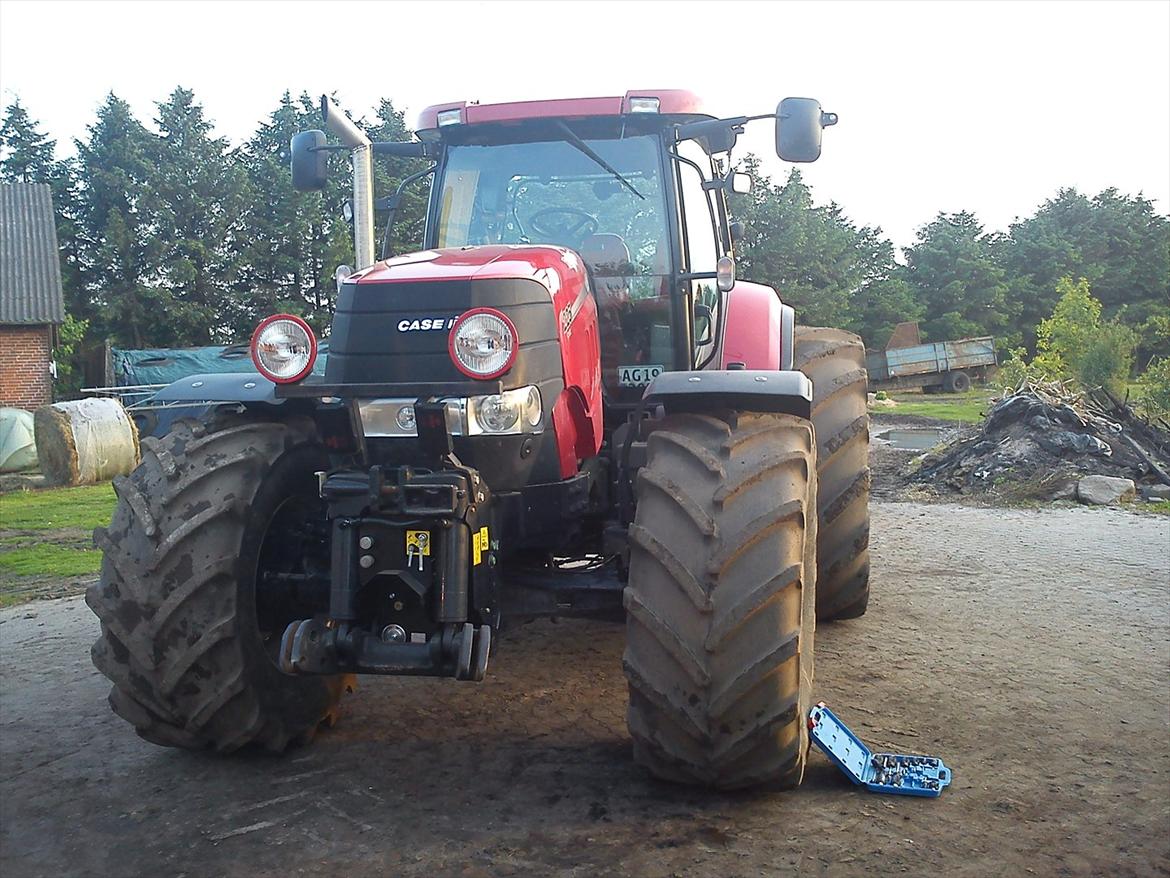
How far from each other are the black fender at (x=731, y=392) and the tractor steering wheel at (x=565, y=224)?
1.33 metres

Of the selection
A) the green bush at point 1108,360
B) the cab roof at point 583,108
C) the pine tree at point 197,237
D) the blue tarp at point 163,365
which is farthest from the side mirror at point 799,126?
A: the pine tree at point 197,237

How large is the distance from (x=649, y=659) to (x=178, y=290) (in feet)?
114

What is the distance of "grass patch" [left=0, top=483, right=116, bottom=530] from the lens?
11.3 m

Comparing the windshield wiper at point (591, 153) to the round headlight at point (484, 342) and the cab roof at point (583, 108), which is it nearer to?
Result: the cab roof at point (583, 108)

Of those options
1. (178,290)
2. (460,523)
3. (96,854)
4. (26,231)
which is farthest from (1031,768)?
(178,290)

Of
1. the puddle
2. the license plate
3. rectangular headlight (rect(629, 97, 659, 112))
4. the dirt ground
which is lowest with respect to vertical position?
the puddle

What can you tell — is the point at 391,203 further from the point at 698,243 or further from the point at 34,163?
the point at 34,163

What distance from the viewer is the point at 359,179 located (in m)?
6.41

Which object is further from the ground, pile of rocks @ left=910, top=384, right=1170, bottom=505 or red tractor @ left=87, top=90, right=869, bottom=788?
red tractor @ left=87, top=90, right=869, bottom=788

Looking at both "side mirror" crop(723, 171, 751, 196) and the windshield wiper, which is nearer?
the windshield wiper

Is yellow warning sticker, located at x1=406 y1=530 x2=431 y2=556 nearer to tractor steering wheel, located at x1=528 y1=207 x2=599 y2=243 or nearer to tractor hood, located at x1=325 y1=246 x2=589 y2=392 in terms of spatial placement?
tractor hood, located at x1=325 y1=246 x2=589 y2=392

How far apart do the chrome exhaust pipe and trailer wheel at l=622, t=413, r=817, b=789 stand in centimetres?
306

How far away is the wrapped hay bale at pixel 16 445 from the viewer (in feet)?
51.1

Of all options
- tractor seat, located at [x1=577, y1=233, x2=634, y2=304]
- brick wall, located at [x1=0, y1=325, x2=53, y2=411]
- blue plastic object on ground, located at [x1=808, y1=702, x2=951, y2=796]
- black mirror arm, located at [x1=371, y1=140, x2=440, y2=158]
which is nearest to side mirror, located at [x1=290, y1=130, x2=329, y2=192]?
black mirror arm, located at [x1=371, y1=140, x2=440, y2=158]
